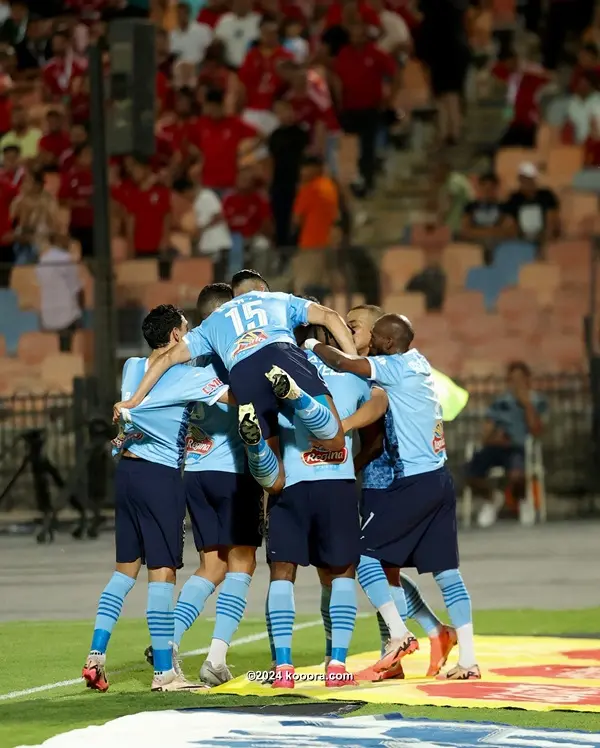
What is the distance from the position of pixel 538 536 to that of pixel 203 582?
7978 mm

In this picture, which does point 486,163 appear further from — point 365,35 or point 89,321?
point 89,321

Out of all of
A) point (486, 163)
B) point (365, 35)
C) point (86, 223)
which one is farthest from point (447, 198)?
point (86, 223)

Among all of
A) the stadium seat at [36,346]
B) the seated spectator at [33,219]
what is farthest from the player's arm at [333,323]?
the seated spectator at [33,219]

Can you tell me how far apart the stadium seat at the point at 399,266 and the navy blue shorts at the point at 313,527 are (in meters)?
9.25

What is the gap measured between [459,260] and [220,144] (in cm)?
427

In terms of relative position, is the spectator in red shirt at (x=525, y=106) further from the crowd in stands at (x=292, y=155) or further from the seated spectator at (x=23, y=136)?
the seated spectator at (x=23, y=136)

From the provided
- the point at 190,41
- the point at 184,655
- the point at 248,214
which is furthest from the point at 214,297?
the point at 190,41

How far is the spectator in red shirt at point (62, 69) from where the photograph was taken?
73.2ft

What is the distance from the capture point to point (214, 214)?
19562mm

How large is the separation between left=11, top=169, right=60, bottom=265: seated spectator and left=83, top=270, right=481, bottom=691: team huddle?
11.1 metres

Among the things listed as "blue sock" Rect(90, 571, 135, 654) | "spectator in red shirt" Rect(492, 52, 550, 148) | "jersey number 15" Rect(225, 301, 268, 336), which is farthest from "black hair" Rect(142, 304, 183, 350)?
"spectator in red shirt" Rect(492, 52, 550, 148)

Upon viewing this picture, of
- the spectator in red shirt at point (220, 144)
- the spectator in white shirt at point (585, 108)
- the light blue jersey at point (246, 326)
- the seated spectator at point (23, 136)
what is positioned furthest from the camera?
the seated spectator at point (23, 136)

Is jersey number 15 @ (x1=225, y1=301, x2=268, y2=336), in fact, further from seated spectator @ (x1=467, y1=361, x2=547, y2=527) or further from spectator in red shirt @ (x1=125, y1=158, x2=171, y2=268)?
spectator in red shirt @ (x1=125, y1=158, x2=171, y2=268)

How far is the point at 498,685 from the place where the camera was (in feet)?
27.0
